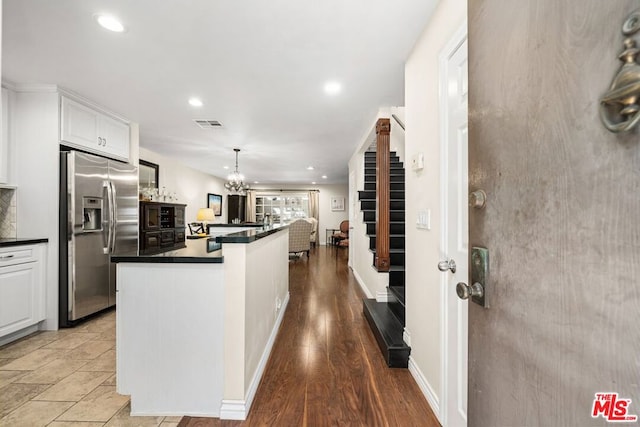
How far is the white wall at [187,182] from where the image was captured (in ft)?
18.5

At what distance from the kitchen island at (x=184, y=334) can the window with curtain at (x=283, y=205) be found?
887 centimetres

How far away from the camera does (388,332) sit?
2264mm

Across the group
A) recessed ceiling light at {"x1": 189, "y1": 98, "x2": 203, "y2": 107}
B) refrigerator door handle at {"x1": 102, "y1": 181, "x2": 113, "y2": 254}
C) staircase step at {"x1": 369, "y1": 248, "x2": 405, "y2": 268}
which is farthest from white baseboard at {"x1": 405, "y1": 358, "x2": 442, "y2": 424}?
refrigerator door handle at {"x1": 102, "y1": 181, "x2": 113, "y2": 254}

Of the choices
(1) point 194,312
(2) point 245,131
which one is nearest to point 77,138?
(2) point 245,131

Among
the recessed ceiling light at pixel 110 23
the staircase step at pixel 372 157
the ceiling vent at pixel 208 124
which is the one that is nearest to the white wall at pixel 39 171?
the ceiling vent at pixel 208 124

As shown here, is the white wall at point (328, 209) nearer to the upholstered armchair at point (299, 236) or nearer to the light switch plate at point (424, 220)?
the upholstered armchair at point (299, 236)

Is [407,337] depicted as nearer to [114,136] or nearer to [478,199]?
[478,199]

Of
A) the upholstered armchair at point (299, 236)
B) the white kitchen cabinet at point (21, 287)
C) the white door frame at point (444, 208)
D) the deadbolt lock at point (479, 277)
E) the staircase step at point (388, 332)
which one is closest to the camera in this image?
the deadbolt lock at point (479, 277)

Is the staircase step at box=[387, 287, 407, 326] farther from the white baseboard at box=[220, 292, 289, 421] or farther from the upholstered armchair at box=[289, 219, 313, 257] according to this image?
the upholstered armchair at box=[289, 219, 313, 257]

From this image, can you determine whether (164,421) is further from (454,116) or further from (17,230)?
(17,230)

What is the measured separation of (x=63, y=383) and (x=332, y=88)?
10.4 feet

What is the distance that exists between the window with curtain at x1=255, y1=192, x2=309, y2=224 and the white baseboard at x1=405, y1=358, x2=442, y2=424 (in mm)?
8621

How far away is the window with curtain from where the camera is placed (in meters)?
10.4

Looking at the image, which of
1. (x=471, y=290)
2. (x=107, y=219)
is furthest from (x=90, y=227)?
(x=471, y=290)
